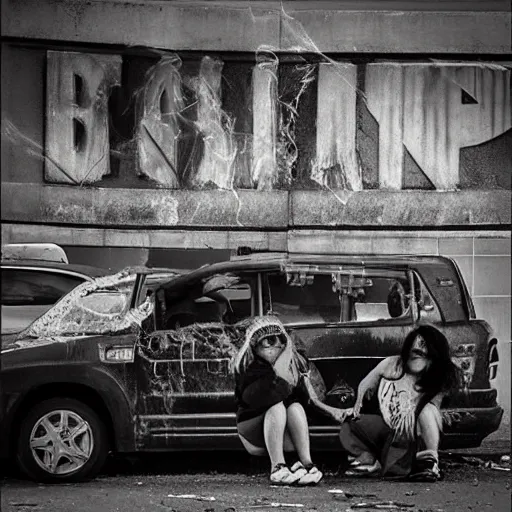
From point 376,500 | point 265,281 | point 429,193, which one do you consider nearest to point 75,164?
point 265,281

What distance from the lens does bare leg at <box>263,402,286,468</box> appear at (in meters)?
6.43

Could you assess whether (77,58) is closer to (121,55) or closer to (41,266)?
(121,55)

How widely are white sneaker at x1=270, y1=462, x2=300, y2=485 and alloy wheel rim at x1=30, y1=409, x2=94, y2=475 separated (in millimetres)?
1350

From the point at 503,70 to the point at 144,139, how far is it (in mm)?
2857

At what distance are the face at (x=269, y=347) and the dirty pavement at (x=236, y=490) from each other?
0.78m

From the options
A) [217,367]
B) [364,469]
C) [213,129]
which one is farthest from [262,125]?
[364,469]

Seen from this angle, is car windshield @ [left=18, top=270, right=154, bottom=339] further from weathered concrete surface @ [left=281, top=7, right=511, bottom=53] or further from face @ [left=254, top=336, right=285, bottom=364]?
weathered concrete surface @ [left=281, top=7, right=511, bottom=53]

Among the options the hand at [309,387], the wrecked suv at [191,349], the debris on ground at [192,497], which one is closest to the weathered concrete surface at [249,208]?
the wrecked suv at [191,349]

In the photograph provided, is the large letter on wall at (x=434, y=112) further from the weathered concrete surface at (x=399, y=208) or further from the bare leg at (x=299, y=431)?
the bare leg at (x=299, y=431)

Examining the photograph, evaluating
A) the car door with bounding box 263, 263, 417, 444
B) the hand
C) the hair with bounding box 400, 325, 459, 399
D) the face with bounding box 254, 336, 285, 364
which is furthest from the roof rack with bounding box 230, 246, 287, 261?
the hair with bounding box 400, 325, 459, 399

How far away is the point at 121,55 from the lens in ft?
21.4

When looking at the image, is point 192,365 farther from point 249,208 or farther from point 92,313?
point 249,208

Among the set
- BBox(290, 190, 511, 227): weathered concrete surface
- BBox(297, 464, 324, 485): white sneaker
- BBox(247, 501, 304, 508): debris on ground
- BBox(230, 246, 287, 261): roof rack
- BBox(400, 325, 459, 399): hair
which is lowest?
BBox(247, 501, 304, 508): debris on ground

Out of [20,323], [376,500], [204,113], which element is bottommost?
[376,500]
